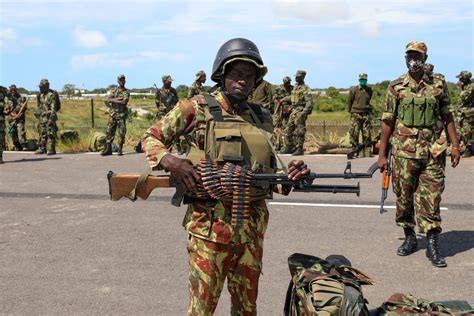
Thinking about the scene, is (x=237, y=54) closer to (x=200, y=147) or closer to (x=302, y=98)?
(x=200, y=147)

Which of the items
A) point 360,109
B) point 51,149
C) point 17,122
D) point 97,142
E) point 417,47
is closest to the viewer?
point 417,47

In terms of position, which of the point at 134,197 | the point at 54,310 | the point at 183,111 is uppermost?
the point at 183,111

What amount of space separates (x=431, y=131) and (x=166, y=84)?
989 centimetres

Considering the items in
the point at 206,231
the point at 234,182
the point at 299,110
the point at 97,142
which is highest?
the point at 299,110

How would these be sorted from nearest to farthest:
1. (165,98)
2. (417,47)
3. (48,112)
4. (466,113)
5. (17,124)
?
(417,47) → (466,113) → (165,98) → (48,112) → (17,124)

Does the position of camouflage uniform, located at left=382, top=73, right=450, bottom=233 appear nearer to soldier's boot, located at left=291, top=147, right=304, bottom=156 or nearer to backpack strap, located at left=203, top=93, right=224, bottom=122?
backpack strap, located at left=203, top=93, right=224, bottom=122

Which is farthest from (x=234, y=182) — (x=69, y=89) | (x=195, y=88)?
(x=69, y=89)

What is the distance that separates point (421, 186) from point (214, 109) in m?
3.29

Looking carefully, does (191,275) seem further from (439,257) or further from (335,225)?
(335,225)

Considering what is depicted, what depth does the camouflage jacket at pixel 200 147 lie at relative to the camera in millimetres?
3064

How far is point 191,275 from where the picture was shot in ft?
10.2

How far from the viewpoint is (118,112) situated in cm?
1471

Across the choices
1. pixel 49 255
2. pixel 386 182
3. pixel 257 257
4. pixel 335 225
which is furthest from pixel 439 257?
pixel 49 255

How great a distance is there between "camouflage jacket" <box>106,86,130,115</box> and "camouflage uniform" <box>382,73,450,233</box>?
32.9 feet
